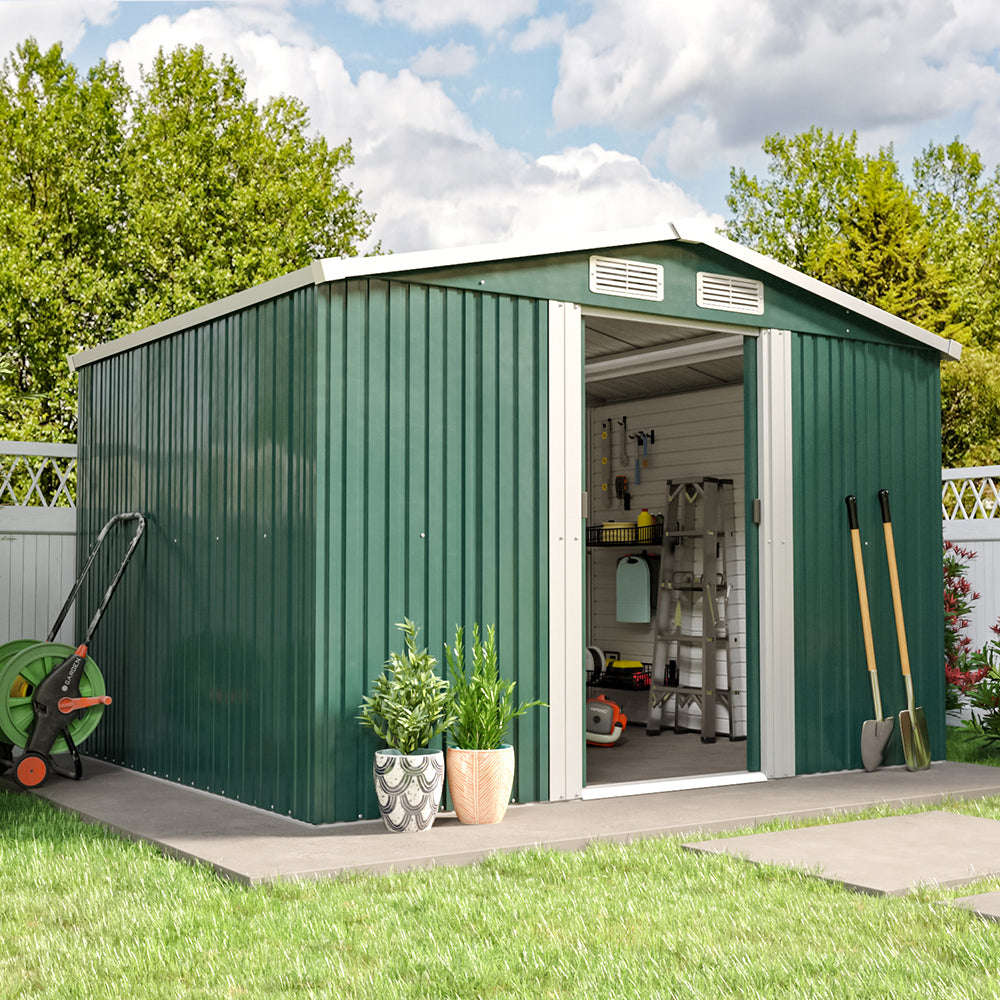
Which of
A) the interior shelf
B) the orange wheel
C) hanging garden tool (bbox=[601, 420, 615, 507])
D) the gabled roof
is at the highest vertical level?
the gabled roof

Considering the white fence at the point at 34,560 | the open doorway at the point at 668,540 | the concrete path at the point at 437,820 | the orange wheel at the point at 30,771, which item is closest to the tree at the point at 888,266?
the open doorway at the point at 668,540

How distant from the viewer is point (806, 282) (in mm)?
6934

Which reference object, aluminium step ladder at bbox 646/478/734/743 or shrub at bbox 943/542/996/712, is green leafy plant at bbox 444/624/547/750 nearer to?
aluminium step ladder at bbox 646/478/734/743

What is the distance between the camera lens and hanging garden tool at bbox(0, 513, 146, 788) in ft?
21.1

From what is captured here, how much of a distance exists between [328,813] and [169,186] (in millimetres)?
13864

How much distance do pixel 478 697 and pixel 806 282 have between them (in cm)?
305

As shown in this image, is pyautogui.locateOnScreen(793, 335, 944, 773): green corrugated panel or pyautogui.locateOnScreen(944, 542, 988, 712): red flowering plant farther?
pyautogui.locateOnScreen(944, 542, 988, 712): red flowering plant

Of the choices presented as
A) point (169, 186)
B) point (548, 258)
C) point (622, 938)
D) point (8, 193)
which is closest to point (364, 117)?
point (169, 186)

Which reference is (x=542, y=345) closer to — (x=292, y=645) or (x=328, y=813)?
(x=292, y=645)

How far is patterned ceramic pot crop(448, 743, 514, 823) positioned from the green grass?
0.65 metres

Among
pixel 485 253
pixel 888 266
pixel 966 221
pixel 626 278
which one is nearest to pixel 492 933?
pixel 485 253

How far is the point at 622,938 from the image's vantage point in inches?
149

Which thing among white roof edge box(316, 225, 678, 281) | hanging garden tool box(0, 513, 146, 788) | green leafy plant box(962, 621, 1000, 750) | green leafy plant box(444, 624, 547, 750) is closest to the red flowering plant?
green leafy plant box(962, 621, 1000, 750)

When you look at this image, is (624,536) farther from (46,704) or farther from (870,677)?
(46,704)
